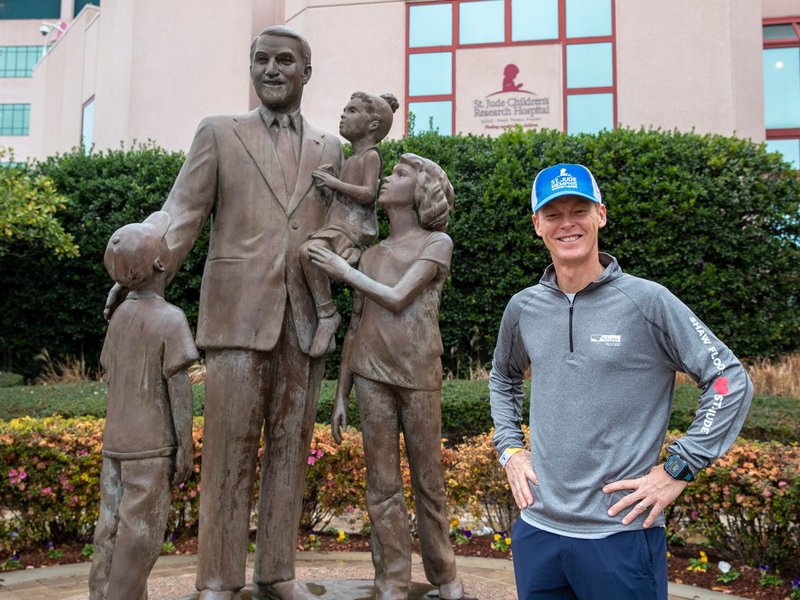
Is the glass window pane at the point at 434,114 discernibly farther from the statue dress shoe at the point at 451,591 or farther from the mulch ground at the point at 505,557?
the statue dress shoe at the point at 451,591

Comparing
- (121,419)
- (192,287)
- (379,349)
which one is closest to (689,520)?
(379,349)

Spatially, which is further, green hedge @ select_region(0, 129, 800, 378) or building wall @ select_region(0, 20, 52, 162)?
building wall @ select_region(0, 20, 52, 162)

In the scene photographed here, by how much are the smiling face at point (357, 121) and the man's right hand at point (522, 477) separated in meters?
1.84

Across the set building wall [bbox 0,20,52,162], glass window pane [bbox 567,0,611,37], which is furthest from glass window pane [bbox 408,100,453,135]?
building wall [bbox 0,20,52,162]

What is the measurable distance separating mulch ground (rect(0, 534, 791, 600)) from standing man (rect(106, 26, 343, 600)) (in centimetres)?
269

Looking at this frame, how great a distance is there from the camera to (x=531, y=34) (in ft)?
47.2

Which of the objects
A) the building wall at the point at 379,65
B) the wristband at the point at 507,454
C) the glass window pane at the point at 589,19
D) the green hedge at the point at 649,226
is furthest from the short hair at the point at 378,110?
the glass window pane at the point at 589,19

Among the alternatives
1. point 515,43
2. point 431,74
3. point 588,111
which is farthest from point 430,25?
point 588,111

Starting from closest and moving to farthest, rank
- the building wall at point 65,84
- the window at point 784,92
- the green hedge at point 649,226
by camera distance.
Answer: the green hedge at point 649,226 → the window at point 784,92 → the building wall at point 65,84

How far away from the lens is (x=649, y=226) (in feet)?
32.6

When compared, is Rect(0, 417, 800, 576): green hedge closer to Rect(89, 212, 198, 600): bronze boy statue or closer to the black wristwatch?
Rect(89, 212, 198, 600): bronze boy statue

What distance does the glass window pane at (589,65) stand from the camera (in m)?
14.1

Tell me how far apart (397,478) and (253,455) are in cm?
70

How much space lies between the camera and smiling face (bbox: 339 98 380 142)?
11.3ft
